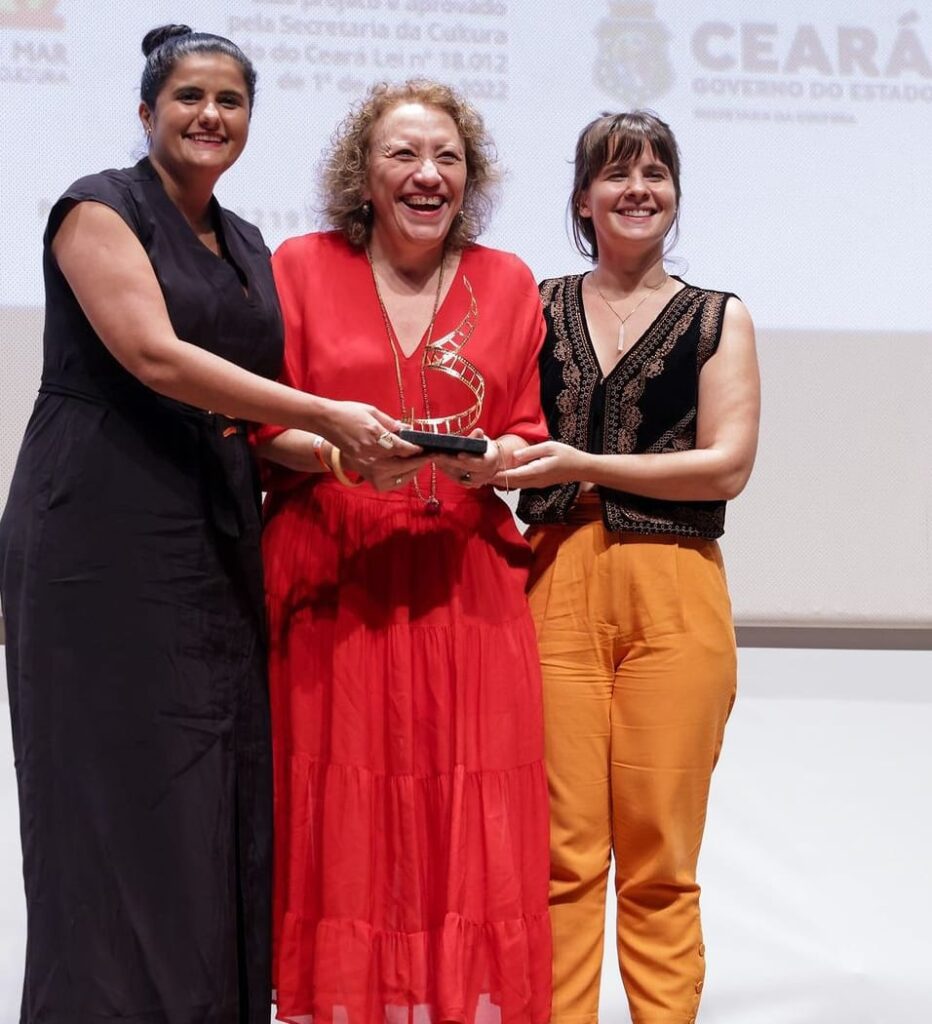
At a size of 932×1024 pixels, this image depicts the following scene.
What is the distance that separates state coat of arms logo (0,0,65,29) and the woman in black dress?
1745 mm

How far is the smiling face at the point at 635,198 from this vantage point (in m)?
2.32

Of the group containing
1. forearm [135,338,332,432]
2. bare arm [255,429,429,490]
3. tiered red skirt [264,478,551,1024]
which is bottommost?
tiered red skirt [264,478,551,1024]

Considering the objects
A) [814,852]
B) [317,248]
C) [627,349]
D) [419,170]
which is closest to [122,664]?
[317,248]

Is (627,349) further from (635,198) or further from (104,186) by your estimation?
(104,186)

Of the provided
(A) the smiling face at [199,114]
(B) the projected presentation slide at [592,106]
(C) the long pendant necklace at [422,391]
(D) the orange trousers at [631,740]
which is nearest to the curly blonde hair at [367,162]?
(C) the long pendant necklace at [422,391]

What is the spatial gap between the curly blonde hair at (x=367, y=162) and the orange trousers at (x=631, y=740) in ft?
1.88

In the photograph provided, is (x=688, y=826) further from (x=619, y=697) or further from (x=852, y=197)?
(x=852, y=197)

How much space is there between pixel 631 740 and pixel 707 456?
0.49m

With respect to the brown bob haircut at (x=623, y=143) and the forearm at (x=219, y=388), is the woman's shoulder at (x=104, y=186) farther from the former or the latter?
the brown bob haircut at (x=623, y=143)

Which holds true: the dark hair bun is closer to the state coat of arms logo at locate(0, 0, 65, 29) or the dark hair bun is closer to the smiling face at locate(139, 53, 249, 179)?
the smiling face at locate(139, 53, 249, 179)

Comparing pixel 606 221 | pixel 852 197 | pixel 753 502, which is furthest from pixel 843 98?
pixel 606 221

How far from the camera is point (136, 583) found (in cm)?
195

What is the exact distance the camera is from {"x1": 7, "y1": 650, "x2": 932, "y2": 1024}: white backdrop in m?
2.90

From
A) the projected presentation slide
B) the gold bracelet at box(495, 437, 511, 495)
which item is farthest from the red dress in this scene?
the projected presentation slide
